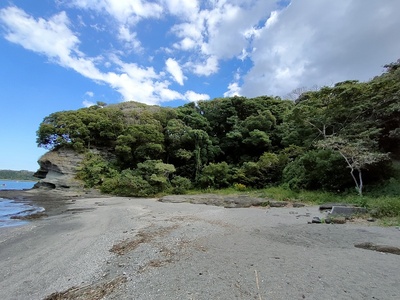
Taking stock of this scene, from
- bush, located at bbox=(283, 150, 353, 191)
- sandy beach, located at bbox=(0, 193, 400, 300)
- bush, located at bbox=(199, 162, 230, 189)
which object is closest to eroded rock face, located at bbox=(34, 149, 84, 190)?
bush, located at bbox=(199, 162, 230, 189)

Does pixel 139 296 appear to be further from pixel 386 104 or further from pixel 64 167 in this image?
pixel 64 167

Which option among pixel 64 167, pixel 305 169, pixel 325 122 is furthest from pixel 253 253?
pixel 64 167

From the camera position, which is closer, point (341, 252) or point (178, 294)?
point (178, 294)

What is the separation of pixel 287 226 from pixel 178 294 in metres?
5.73

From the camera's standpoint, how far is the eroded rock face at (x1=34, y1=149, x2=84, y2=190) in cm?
2500

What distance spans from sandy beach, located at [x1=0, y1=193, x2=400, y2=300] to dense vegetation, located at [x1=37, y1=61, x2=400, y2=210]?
8554 mm

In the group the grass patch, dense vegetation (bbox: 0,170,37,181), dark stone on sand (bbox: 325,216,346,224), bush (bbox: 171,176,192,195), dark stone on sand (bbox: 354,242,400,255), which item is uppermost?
dense vegetation (bbox: 0,170,37,181)

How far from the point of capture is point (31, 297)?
371 cm

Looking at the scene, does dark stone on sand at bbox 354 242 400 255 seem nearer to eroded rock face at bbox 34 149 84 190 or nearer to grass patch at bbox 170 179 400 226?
grass patch at bbox 170 179 400 226

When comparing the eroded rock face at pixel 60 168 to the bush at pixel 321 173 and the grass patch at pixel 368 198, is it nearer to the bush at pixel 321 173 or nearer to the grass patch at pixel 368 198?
the grass patch at pixel 368 198

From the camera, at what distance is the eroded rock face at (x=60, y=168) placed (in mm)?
25000

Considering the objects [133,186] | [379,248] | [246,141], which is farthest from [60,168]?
[379,248]

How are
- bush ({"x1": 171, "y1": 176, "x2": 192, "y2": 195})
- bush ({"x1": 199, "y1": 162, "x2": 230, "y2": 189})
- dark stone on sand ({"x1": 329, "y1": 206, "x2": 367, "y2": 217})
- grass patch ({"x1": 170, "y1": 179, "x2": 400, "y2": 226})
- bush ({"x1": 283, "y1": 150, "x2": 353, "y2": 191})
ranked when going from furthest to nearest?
1. bush ({"x1": 199, "y1": 162, "x2": 230, "y2": 189})
2. bush ({"x1": 171, "y1": 176, "x2": 192, "y2": 195})
3. bush ({"x1": 283, "y1": 150, "x2": 353, "y2": 191})
4. dark stone on sand ({"x1": 329, "y1": 206, "x2": 367, "y2": 217})
5. grass patch ({"x1": 170, "y1": 179, "x2": 400, "y2": 226})

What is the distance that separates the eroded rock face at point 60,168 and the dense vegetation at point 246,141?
1.00 m
